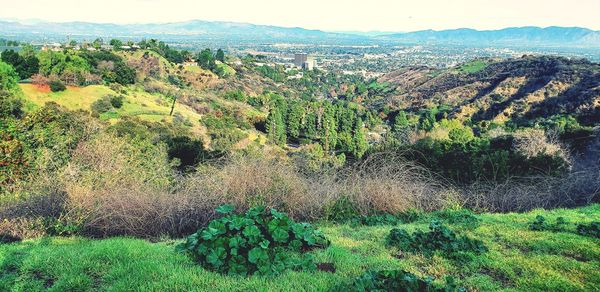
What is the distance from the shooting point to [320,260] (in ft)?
12.8

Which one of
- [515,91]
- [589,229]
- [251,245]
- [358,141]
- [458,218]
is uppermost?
[251,245]

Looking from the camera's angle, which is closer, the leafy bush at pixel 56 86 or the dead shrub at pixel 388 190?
the dead shrub at pixel 388 190

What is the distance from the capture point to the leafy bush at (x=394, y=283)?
291 cm

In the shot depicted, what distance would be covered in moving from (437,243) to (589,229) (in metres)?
1.83

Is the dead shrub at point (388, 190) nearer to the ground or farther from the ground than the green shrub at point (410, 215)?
farther from the ground

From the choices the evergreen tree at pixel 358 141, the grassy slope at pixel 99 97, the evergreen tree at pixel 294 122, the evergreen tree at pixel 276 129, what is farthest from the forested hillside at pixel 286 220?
the evergreen tree at pixel 294 122

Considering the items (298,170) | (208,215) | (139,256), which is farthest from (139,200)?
(298,170)

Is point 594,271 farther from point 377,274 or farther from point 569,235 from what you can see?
point 377,274

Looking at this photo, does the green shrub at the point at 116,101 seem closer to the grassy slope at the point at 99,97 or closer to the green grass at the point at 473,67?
the grassy slope at the point at 99,97

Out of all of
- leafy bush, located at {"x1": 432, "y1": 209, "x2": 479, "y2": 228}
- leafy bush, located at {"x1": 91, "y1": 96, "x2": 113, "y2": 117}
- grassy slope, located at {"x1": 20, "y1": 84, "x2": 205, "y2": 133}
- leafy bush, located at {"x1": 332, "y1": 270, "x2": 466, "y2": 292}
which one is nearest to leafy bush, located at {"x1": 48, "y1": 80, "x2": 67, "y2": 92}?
grassy slope, located at {"x1": 20, "y1": 84, "x2": 205, "y2": 133}

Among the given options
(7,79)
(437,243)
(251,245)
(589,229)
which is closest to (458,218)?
(589,229)

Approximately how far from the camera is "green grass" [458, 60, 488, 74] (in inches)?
3452

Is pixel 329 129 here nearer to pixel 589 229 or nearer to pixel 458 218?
pixel 458 218

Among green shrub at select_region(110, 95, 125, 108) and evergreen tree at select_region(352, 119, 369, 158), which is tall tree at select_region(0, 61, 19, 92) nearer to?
green shrub at select_region(110, 95, 125, 108)
